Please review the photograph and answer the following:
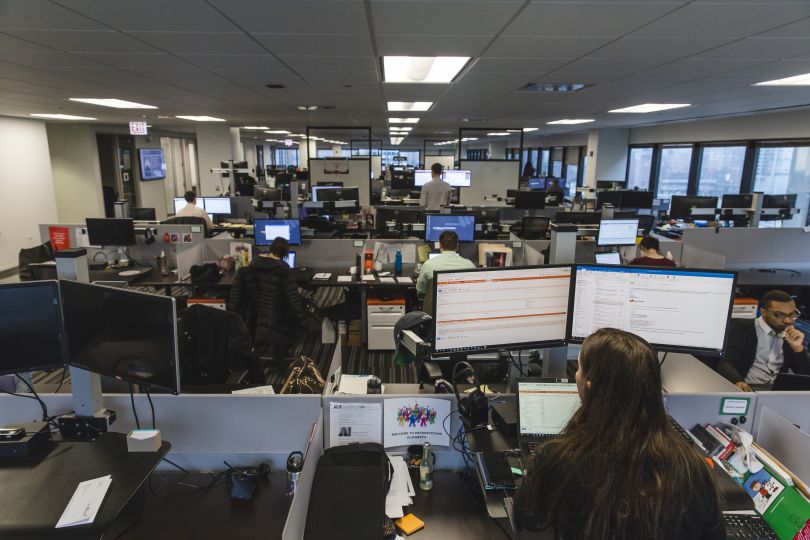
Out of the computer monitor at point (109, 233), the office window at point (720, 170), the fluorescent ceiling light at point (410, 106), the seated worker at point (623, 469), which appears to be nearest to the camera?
the seated worker at point (623, 469)

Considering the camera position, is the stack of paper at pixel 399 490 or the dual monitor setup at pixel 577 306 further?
the dual monitor setup at pixel 577 306

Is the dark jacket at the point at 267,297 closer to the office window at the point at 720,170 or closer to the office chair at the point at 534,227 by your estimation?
the office chair at the point at 534,227

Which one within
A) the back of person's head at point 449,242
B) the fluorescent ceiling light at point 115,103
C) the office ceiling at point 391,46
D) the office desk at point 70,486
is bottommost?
the office desk at point 70,486

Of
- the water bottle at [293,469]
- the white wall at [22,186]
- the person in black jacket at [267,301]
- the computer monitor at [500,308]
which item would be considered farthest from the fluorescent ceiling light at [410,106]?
the white wall at [22,186]

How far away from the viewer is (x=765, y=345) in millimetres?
2547

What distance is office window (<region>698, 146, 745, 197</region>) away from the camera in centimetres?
794

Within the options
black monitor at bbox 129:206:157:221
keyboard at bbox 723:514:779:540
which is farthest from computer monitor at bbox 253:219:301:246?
keyboard at bbox 723:514:779:540

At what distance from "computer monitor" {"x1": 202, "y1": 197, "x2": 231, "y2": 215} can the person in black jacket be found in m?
4.43

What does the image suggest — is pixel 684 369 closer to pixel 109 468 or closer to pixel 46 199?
pixel 109 468

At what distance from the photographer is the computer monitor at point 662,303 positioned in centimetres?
174

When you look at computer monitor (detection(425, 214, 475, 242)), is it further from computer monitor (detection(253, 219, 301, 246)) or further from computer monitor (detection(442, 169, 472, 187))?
computer monitor (detection(442, 169, 472, 187))

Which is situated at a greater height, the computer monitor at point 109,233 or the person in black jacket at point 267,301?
the computer monitor at point 109,233

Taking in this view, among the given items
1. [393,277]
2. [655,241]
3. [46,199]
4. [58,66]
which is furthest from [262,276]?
[46,199]

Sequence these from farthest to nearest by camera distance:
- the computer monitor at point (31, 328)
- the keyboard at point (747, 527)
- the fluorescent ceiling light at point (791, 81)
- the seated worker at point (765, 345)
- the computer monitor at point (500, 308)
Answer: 1. the fluorescent ceiling light at point (791, 81)
2. the seated worker at point (765, 345)
3. the computer monitor at point (500, 308)
4. the computer monitor at point (31, 328)
5. the keyboard at point (747, 527)
